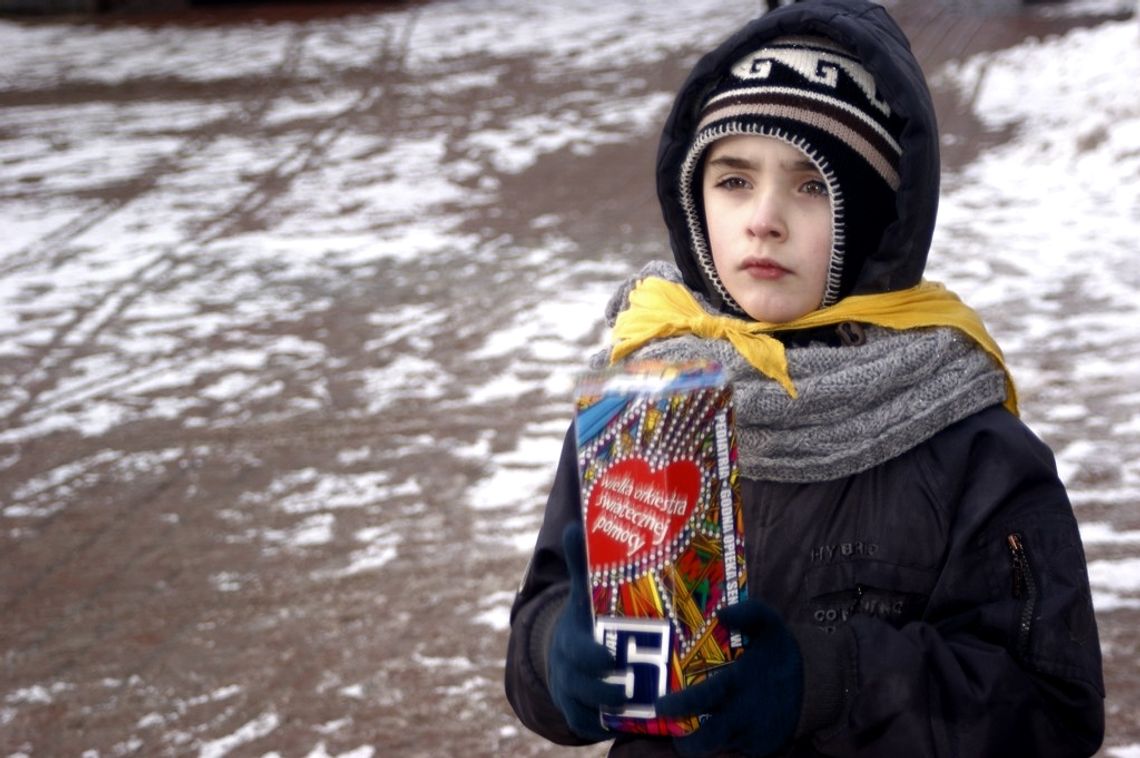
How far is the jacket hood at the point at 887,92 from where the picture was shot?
4.96ft

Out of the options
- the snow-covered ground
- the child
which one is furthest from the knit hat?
the snow-covered ground

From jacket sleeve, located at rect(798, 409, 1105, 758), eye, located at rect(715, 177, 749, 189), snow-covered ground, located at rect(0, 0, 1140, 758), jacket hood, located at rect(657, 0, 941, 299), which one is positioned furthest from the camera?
snow-covered ground, located at rect(0, 0, 1140, 758)

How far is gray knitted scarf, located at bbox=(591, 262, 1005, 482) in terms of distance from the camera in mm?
1515

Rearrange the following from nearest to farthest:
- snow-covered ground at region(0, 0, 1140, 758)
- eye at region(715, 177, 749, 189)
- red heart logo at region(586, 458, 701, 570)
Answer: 1. red heart logo at region(586, 458, 701, 570)
2. eye at region(715, 177, 749, 189)
3. snow-covered ground at region(0, 0, 1140, 758)

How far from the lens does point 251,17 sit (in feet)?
51.3

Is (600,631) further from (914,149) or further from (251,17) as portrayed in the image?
(251,17)

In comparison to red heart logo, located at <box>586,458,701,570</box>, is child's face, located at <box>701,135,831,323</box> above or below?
above

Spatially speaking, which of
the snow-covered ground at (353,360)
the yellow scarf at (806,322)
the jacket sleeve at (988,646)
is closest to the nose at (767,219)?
the yellow scarf at (806,322)

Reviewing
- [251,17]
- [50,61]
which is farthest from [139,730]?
[251,17]

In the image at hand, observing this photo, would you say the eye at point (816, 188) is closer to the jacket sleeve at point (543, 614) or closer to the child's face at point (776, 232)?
the child's face at point (776, 232)

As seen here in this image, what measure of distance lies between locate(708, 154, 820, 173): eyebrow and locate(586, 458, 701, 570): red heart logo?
474 mm

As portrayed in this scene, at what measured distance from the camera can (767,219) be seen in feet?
5.06

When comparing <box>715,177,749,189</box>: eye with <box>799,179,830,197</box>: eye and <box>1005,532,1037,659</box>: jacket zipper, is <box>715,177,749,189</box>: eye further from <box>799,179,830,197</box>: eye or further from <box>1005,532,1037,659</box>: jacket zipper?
<box>1005,532,1037,659</box>: jacket zipper

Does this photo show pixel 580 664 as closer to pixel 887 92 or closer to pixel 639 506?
pixel 639 506
